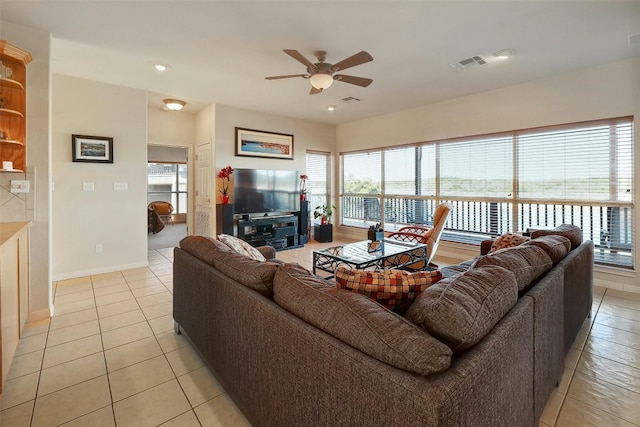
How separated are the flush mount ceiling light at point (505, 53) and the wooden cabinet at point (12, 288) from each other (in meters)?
4.53

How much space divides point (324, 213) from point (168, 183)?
→ 248 inches

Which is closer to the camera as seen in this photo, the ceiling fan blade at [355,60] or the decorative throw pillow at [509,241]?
the decorative throw pillow at [509,241]

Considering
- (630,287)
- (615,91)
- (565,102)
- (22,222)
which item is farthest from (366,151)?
(22,222)

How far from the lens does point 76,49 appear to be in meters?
3.24

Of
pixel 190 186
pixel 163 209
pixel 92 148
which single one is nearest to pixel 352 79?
pixel 92 148

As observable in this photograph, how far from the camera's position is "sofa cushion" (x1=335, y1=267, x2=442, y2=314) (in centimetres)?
125

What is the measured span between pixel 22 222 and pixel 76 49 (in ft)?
6.37

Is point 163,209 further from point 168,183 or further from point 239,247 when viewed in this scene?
point 239,247

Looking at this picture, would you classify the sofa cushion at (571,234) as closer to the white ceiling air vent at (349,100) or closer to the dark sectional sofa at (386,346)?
the dark sectional sofa at (386,346)

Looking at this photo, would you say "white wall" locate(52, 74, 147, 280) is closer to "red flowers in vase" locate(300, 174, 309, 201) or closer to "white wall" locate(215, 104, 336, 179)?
"white wall" locate(215, 104, 336, 179)

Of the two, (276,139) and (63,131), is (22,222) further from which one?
(276,139)

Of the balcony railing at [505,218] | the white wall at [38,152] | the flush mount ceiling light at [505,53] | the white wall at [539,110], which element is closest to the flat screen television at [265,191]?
the balcony railing at [505,218]

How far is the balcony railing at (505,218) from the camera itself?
12.1 ft

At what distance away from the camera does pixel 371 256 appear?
10.4 feet
